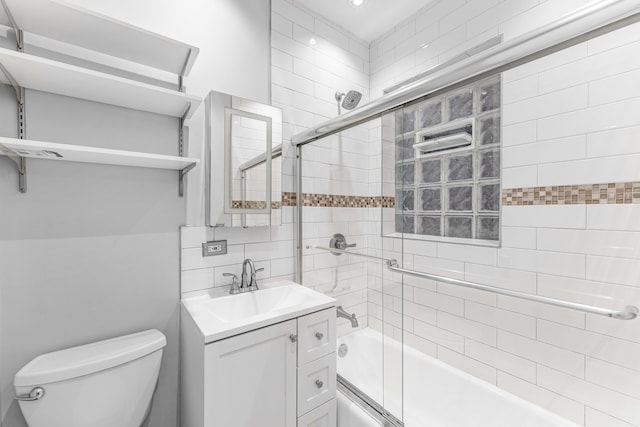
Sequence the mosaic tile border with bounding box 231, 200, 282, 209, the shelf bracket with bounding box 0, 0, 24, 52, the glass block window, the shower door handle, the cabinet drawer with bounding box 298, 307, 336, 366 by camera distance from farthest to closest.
A: the shower door handle, the mosaic tile border with bounding box 231, 200, 282, 209, the glass block window, the cabinet drawer with bounding box 298, 307, 336, 366, the shelf bracket with bounding box 0, 0, 24, 52

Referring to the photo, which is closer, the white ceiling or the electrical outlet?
the electrical outlet

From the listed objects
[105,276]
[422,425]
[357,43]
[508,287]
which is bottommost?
[422,425]

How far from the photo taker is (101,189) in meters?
1.22

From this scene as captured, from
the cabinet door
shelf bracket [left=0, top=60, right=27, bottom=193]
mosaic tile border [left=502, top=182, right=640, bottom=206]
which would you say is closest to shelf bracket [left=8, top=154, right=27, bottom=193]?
shelf bracket [left=0, top=60, right=27, bottom=193]

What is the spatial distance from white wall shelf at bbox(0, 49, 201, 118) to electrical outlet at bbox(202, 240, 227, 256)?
0.66m

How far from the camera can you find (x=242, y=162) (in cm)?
156

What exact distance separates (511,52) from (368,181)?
0.83 meters

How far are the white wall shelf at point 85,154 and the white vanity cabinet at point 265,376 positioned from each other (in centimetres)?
72

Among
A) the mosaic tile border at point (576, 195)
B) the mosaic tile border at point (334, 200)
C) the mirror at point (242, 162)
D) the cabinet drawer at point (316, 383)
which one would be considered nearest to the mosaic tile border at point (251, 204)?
the mirror at point (242, 162)

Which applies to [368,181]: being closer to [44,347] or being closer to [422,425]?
[422,425]

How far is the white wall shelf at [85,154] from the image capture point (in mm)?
909

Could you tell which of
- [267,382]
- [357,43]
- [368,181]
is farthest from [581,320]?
[357,43]

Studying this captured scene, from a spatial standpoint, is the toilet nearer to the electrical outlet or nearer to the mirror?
the electrical outlet

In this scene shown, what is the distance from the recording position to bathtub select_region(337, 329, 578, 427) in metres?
1.34
